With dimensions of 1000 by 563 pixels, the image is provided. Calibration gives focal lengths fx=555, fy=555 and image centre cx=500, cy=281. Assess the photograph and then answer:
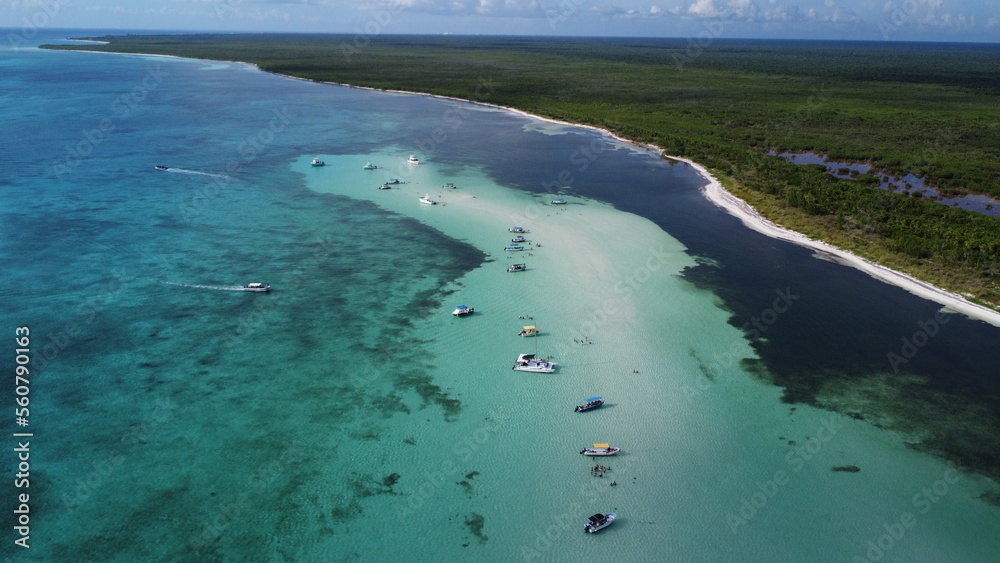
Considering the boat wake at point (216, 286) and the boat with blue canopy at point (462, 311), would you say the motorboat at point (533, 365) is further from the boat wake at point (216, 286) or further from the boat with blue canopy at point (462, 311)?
the boat wake at point (216, 286)

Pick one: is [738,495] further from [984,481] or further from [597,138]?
[597,138]

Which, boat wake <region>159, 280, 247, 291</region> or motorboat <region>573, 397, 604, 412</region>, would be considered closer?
motorboat <region>573, 397, 604, 412</region>

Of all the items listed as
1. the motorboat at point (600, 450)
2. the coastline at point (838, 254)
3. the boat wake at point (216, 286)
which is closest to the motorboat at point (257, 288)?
the boat wake at point (216, 286)

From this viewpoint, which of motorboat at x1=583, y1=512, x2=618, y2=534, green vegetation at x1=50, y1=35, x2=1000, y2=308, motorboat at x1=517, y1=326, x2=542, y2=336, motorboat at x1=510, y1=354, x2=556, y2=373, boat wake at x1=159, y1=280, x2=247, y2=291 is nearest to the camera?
motorboat at x1=583, y1=512, x2=618, y2=534

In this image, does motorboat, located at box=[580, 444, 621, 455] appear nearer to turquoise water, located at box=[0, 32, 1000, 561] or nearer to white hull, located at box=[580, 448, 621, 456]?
white hull, located at box=[580, 448, 621, 456]

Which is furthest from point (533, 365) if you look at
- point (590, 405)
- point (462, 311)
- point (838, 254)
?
point (838, 254)

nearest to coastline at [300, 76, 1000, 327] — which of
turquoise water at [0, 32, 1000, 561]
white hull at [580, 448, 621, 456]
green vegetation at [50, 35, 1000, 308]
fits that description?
green vegetation at [50, 35, 1000, 308]

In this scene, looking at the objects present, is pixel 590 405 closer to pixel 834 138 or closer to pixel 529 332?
pixel 529 332
